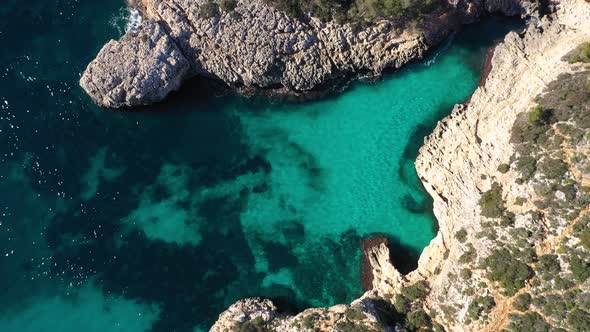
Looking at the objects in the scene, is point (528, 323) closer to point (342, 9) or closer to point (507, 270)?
point (507, 270)

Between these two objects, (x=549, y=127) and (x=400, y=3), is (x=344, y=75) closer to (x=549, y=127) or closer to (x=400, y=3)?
(x=400, y=3)

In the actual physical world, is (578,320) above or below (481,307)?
above

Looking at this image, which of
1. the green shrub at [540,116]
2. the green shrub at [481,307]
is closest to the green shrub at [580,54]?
the green shrub at [540,116]

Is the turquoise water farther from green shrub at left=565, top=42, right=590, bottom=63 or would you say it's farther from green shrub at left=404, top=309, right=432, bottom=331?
green shrub at left=565, top=42, right=590, bottom=63

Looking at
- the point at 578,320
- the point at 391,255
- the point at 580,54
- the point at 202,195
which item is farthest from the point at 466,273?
the point at 202,195

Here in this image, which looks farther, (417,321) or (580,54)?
(580,54)

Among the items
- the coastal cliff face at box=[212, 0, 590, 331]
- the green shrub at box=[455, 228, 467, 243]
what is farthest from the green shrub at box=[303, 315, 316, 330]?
the green shrub at box=[455, 228, 467, 243]

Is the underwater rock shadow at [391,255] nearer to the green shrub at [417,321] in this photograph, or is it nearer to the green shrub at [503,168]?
the green shrub at [417,321]
